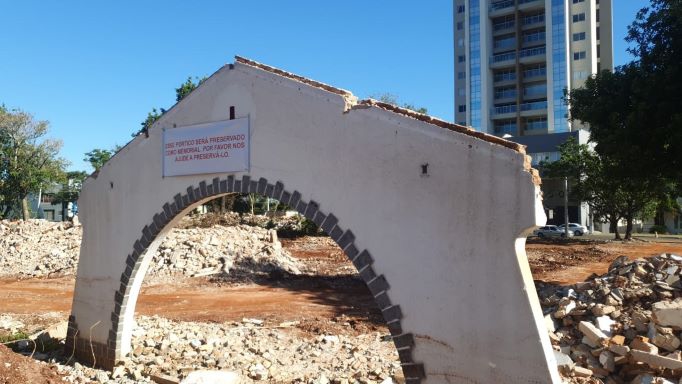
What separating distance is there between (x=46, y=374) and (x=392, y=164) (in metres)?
5.10

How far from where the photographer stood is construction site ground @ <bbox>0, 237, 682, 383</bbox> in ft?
37.7

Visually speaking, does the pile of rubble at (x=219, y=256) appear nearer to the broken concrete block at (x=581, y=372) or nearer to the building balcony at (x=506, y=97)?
the broken concrete block at (x=581, y=372)

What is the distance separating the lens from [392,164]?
15.7 feet

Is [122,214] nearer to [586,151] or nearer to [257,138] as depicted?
[257,138]

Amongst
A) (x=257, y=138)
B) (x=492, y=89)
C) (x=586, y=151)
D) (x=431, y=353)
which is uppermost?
(x=492, y=89)

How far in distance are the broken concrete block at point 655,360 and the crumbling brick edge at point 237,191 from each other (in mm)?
3635

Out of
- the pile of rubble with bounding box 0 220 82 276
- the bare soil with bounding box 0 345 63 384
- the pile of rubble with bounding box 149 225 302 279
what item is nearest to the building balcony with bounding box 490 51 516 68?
the pile of rubble with bounding box 149 225 302 279

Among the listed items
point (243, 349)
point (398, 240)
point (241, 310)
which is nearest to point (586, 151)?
point (241, 310)

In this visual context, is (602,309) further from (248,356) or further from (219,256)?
(219,256)

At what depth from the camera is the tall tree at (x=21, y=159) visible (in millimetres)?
34750

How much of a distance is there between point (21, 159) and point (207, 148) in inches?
1375

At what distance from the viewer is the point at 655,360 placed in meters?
6.39

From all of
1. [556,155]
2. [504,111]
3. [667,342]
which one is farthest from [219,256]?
[504,111]

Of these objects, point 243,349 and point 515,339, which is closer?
point 515,339
